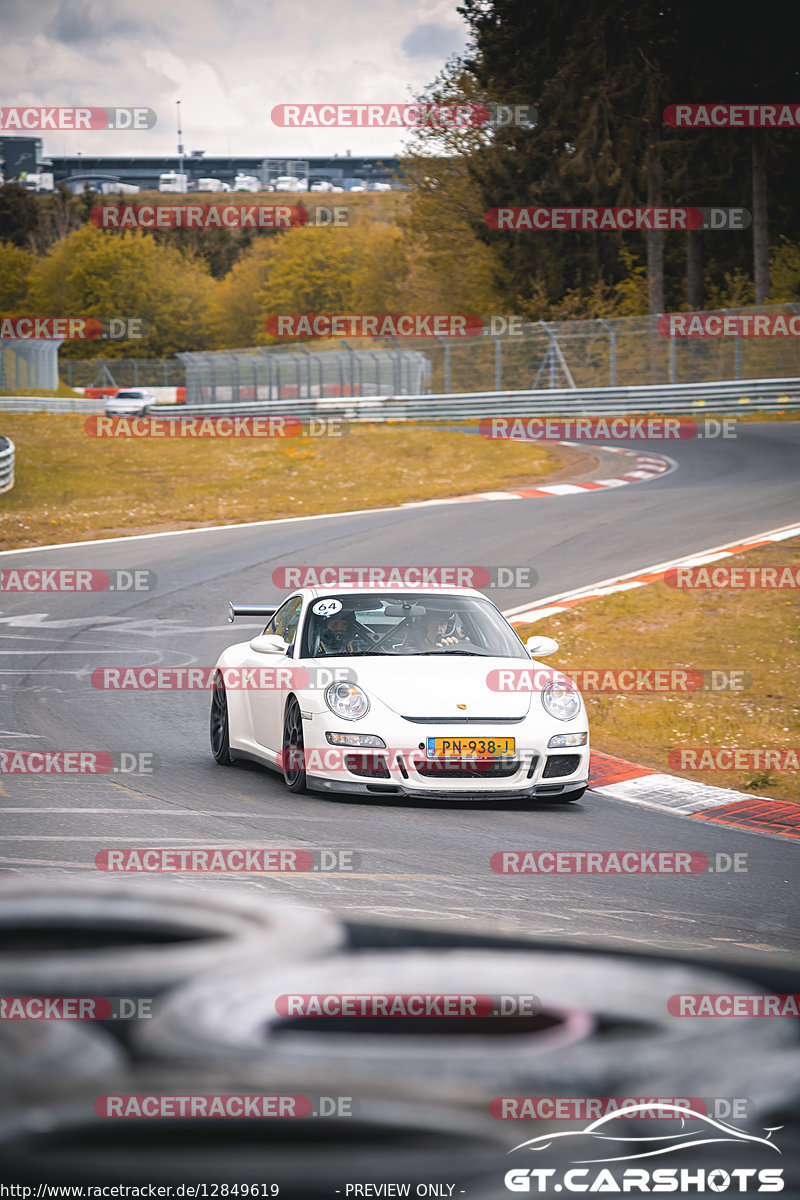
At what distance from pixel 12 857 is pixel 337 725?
2.32 metres

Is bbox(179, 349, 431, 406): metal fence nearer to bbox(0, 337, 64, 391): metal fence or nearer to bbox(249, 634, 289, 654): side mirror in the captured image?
bbox(0, 337, 64, 391): metal fence

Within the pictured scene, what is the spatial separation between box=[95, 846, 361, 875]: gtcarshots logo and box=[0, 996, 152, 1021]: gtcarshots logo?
3.24m

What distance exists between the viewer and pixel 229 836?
6.82m

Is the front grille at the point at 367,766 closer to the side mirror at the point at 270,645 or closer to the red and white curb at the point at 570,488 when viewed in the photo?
the side mirror at the point at 270,645

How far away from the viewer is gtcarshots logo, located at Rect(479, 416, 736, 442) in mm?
34156

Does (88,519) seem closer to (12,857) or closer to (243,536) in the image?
(243,536)

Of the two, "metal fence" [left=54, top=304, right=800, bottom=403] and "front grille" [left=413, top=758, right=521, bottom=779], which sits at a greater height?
"metal fence" [left=54, top=304, right=800, bottom=403]

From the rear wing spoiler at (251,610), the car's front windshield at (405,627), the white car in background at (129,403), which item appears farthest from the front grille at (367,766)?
the white car in background at (129,403)

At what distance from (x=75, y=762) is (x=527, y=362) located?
3406cm

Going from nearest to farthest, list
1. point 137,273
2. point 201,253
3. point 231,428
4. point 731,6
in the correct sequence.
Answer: point 231,428 < point 731,6 < point 137,273 < point 201,253

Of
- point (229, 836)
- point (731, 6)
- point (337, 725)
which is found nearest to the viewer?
point (229, 836)

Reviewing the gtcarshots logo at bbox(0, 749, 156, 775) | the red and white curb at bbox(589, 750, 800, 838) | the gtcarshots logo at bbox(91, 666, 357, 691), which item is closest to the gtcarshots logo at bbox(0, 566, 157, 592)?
the gtcarshots logo at bbox(91, 666, 357, 691)

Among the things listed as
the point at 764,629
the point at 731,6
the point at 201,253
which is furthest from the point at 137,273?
the point at 764,629

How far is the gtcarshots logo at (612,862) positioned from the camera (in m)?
6.45
